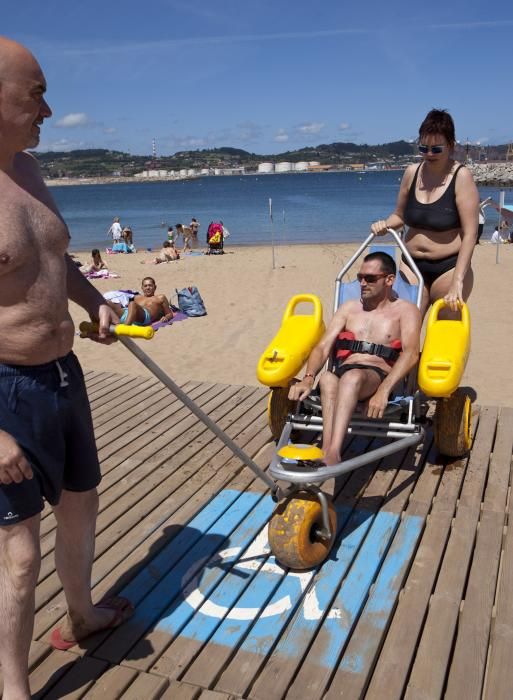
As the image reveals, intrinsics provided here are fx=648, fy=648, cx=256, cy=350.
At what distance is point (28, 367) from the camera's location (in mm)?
2031

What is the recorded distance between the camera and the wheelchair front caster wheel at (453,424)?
3.87m

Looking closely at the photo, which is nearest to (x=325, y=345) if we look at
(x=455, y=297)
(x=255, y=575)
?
(x=455, y=297)

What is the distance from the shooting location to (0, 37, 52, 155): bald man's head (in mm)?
1855

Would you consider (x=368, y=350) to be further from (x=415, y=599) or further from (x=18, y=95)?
(x=18, y=95)

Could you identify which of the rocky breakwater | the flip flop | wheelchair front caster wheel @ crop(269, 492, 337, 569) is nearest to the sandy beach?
wheelchair front caster wheel @ crop(269, 492, 337, 569)

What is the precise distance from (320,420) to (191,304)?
652 cm

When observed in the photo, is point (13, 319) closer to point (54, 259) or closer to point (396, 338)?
point (54, 259)

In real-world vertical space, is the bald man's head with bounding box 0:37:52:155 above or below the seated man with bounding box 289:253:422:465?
above

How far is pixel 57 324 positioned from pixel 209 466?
7.30 feet

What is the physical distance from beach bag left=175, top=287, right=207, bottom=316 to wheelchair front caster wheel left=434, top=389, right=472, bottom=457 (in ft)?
21.1

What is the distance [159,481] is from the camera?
→ 393 cm

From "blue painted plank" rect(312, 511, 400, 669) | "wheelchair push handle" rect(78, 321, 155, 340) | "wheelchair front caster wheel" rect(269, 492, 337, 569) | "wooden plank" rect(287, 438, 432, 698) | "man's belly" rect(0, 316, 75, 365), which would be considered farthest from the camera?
"wheelchair front caster wheel" rect(269, 492, 337, 569)

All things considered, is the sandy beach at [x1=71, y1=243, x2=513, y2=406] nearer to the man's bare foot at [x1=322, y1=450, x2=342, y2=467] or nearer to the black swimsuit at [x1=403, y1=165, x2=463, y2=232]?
the black swimsuit at [x1=403, y1=165, x2=463, y2=232]

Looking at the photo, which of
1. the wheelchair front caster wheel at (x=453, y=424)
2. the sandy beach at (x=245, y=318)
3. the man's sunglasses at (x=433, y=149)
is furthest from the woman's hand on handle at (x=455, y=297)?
the sandy beach at (x=245, y=318)
